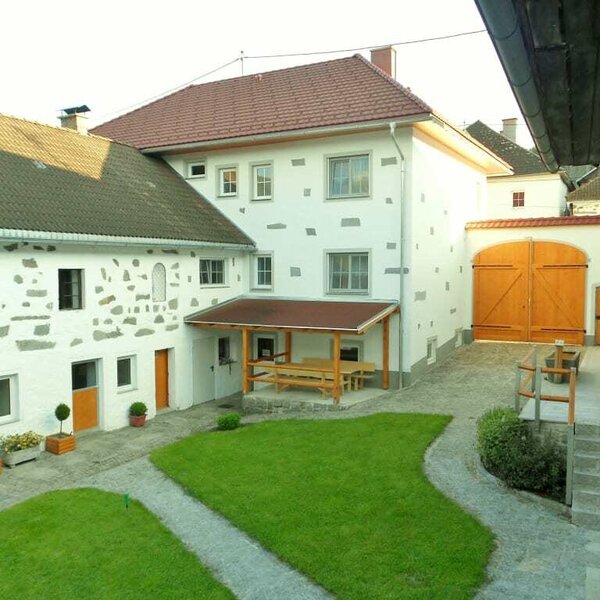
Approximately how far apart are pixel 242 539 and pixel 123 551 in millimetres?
1526

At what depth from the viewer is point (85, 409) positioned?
46.8 ft

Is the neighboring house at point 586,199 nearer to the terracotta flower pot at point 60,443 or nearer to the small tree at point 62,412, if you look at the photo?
the small tree at point 62,412

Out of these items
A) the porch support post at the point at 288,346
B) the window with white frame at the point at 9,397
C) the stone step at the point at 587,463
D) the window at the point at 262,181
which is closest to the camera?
the stone step at the point at 587,463

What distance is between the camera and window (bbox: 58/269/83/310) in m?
13.6

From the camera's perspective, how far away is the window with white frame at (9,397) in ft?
40.7

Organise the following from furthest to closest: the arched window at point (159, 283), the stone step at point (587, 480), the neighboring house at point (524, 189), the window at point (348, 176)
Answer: the neighboring house at point (524, 189) → the window at point (348, 176) → the arched window at point (159, 283) → the stone step at point (587, 480)

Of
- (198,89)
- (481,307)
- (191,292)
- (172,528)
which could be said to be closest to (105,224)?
(191,292)

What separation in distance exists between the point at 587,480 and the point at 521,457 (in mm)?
934

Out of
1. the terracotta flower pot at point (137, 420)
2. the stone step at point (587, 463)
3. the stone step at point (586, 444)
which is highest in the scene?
the stone step at point (586, 444)

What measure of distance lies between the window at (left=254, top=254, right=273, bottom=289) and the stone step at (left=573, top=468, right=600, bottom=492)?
37.3ft

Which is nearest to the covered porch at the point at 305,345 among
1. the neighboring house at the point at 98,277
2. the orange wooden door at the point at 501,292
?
the neighboring house at the point at 98,277

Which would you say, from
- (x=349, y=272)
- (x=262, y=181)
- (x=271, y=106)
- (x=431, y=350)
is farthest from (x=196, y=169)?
(x=431, y=350)

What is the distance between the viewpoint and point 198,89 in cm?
2211

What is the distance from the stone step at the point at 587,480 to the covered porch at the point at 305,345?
641cm
